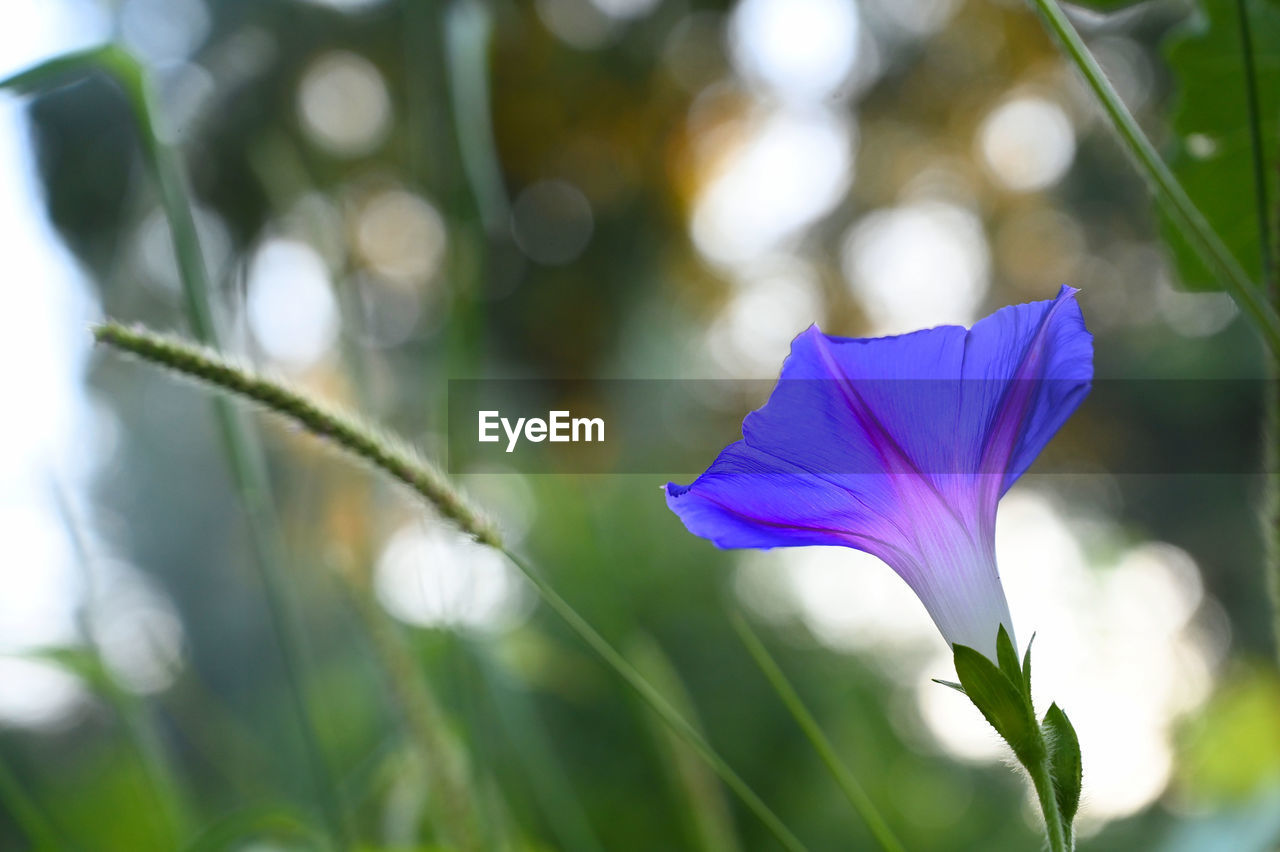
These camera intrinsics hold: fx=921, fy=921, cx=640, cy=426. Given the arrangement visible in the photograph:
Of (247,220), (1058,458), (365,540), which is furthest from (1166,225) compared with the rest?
(1058,458)

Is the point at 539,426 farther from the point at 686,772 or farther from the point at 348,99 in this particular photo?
the point at 348,99

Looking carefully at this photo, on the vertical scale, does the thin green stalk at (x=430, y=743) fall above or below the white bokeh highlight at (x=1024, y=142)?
below

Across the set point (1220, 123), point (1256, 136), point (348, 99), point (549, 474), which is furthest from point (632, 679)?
point (348, 99)

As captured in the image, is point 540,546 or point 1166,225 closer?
point 1166,225

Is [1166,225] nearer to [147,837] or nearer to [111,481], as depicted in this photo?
[147,837]

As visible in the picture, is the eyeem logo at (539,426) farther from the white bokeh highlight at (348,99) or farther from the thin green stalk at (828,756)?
the white bokeh highlight at (348,99)

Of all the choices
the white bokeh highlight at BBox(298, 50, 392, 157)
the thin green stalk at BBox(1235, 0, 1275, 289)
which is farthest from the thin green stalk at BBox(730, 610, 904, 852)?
the white bokeh highlight at BBox(298, 50, 392, 157)

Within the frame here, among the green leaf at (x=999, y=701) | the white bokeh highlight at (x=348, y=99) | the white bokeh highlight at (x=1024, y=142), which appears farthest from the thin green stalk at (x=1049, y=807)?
the white bokeh highlight at (x=1024, y=142)

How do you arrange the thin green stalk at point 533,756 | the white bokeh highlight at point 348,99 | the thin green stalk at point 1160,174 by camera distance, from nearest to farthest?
1. the thin green stalk at point 1160,174
2. the thin green stalk at point 533,756
3. the white bokeh highlight at point 348,99
